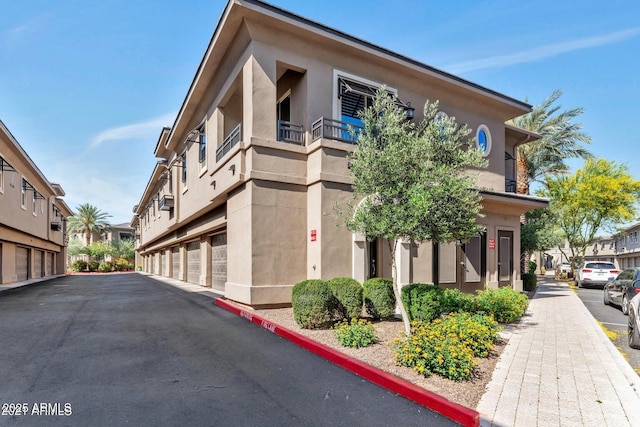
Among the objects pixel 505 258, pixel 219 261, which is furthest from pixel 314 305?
pixel 505 258

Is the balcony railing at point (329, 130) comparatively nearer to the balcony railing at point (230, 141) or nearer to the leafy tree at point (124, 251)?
the balcony railing at point (230, 141)

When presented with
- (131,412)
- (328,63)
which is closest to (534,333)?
(131,412)

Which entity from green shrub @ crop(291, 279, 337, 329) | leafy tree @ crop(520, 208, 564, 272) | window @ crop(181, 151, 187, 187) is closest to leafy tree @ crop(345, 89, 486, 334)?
green shrub @ crop(291, 279, 337, 329)

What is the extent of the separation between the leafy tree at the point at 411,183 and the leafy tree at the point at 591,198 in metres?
24.8

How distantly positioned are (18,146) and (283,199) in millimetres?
19074

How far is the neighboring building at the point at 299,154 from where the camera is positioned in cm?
1120

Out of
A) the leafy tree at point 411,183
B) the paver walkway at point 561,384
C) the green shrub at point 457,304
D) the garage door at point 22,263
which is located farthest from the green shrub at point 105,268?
the paver walkway at point 561,384

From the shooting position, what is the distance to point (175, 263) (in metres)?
28.3

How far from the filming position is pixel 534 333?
27.8 feet

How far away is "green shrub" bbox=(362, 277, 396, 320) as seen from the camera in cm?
905

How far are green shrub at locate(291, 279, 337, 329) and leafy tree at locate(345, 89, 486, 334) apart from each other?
67.7 inches

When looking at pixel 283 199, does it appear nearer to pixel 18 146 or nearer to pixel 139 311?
pixel 139 311

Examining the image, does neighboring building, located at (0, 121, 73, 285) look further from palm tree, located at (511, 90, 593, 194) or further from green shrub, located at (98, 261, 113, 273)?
palm tree, located at (511, 90, 593, 194)

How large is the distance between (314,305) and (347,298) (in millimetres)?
925
